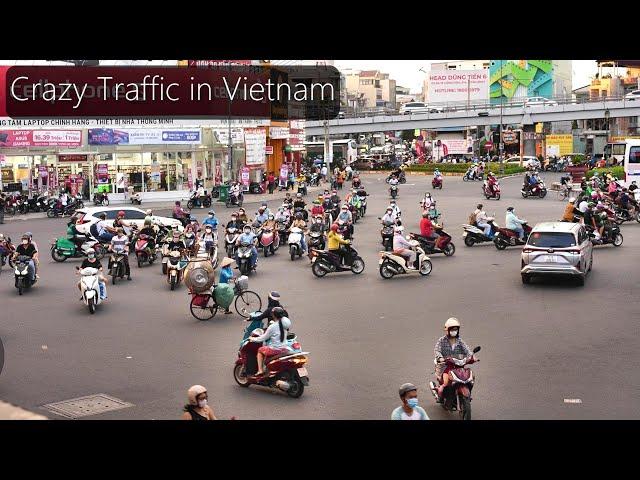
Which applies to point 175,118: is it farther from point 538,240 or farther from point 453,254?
point 538,240

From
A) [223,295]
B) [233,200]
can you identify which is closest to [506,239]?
[223,295]

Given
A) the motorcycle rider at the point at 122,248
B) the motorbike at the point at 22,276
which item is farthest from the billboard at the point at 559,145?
the motorbike at the point at 22,276

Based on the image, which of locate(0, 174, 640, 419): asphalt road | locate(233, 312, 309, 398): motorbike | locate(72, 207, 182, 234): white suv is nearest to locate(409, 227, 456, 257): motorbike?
locate(0, 174, 640, 419): asphalt road

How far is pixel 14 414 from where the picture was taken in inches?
450

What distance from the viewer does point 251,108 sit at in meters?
56.7

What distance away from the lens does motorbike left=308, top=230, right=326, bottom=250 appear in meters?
26.1

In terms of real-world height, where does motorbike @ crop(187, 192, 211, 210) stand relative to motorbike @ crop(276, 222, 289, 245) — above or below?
above

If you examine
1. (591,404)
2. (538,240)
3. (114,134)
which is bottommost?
(591,404)

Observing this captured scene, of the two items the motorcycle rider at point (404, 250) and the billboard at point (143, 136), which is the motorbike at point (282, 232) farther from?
the billboard at point (143, 136)

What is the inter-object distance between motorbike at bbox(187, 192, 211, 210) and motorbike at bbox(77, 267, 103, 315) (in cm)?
2427

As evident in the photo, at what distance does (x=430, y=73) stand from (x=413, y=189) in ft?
176

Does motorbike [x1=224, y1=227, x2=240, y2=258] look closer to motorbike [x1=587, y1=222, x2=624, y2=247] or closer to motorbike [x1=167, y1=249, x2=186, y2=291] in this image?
motorbike [x1=167, y1=249, x2=186, y2=291]
